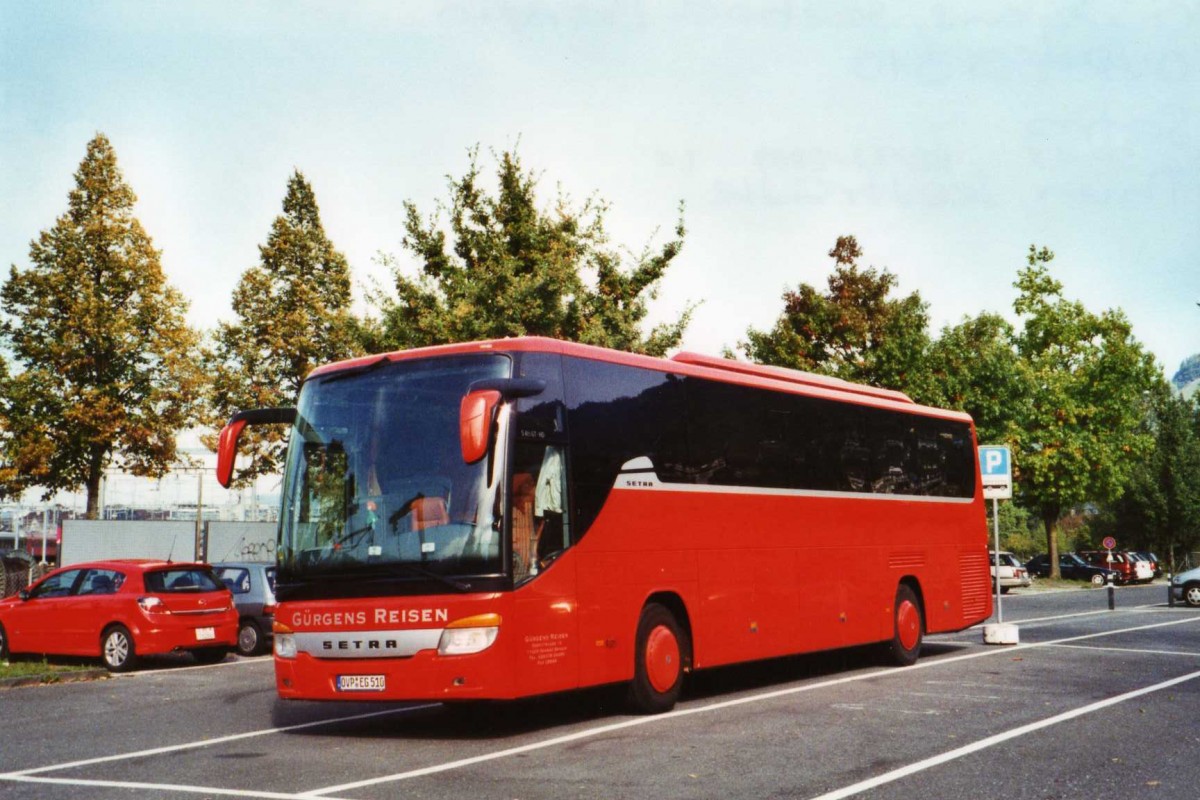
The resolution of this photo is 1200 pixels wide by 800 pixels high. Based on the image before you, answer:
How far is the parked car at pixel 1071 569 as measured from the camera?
2325 inches

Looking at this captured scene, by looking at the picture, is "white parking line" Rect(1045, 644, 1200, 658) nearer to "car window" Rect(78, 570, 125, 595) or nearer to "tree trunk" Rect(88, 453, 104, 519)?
"car window" Rect(78, 570, 125, 595)

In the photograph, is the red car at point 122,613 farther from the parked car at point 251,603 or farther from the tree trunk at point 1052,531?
the tree trunk at point 1052,531

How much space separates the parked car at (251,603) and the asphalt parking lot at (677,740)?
4.86 metres

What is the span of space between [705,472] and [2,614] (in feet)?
40.3

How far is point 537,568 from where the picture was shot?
10750 mm

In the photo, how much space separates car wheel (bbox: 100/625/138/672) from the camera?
60.2 feet

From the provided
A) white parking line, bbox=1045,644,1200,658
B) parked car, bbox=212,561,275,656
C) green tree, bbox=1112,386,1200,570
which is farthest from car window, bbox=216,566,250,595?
green tree, bbox=1112,386,1200,570

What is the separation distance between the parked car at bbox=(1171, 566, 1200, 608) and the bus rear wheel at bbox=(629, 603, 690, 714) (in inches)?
1053

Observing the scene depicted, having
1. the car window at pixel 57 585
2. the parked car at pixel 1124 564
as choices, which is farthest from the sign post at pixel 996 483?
the parked car at pixel 1124 564

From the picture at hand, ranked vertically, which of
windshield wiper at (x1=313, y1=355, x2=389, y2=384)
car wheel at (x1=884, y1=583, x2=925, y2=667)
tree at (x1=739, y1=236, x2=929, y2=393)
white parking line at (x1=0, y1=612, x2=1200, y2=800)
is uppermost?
tree at (x1=739, y1=236, x2=929, y2=393)

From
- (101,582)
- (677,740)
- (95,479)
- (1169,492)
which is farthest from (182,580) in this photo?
(1169,492)

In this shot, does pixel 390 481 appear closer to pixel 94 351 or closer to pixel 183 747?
pixel 183 747

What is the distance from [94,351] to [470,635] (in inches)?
1408

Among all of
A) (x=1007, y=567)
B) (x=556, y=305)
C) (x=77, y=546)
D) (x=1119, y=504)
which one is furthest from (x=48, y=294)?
(x=1119, y=504)
